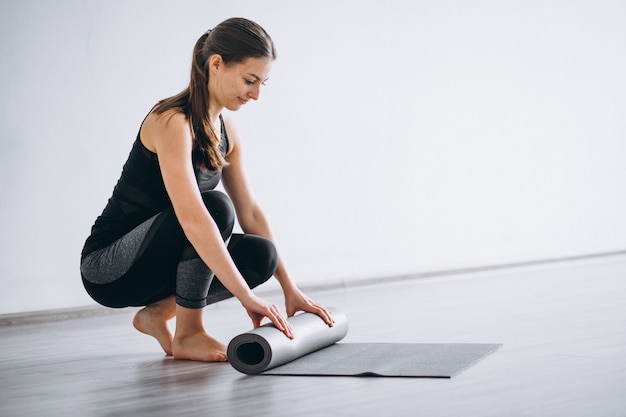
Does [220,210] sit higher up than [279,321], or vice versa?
[220,210]

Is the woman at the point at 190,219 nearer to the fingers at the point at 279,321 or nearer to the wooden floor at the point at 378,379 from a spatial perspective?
the fingers at the point at 279,321

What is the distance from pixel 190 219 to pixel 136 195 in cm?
27

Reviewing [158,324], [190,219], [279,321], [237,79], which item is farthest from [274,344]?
[237,79]

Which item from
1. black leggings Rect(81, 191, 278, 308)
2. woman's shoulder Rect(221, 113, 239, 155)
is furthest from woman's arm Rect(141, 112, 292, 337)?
woman's shoulder Rect(221, 113, 239, 155)

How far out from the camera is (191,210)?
189 centimetres

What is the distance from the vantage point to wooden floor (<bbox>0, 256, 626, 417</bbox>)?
1409mm

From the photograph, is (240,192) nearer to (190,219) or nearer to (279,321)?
(190,219)

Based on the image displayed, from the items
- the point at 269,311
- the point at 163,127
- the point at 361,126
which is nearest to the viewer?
the point at 269,311

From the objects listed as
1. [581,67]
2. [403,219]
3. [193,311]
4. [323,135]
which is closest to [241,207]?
[193,311]

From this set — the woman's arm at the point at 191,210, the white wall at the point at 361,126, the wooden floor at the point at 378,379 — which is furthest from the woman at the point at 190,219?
the white wall at the point at 361,126

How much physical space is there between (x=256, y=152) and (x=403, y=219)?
108 centimetres

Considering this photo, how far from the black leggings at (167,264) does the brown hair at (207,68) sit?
12cm

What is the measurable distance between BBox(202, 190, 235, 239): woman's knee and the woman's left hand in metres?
0.22

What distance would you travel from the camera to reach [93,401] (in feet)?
5.26
